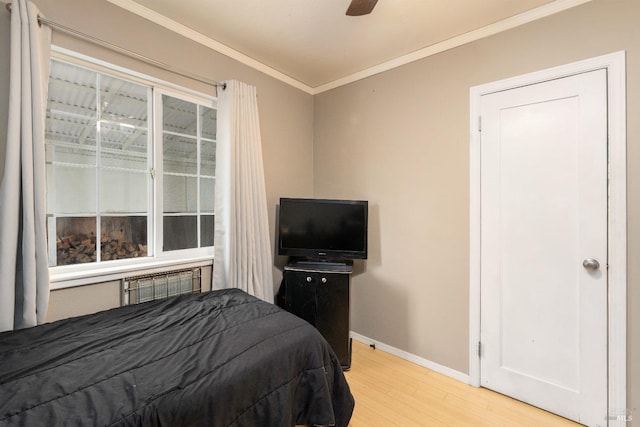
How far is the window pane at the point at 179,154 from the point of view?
219cm

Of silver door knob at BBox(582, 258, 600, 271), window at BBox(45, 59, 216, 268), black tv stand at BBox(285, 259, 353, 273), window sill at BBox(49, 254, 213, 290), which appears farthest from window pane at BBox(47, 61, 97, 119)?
silver door knob at BBox(582, 258, 600, 271)

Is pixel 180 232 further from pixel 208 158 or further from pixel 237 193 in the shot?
pixel 208 158

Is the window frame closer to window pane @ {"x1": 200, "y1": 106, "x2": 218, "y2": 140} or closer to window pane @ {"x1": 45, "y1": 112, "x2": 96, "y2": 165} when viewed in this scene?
window pane @ {"x1": 200, "y1": 106, "x2": 218, "y2": 140}

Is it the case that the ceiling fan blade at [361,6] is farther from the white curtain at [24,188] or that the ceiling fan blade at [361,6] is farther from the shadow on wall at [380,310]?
the shadow on wall at [380,310]

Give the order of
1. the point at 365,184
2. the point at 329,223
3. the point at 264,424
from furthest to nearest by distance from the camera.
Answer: the point at 365,184, the point at 329,223, the point at 264,424

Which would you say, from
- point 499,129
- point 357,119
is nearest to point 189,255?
point 357,119

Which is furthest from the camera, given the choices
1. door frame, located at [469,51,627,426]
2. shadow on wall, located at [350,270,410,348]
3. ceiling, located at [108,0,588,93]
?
shadow on wall, located at [350,270,410,348]

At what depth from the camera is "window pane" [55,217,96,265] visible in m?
1.77

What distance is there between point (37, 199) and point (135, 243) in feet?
2.18

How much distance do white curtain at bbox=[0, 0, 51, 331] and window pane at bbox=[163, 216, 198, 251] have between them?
751 mm

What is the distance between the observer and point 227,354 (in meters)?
1.24

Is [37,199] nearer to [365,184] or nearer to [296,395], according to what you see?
[296,395]

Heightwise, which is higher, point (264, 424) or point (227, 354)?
point (227, 354)

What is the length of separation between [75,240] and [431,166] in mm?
2568
